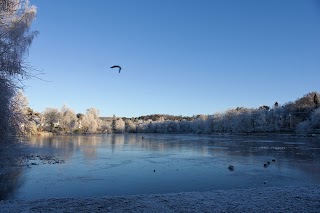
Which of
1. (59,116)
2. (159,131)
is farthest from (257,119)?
(59,116)

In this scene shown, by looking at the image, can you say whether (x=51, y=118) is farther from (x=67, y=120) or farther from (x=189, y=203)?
(x=189, y=203)

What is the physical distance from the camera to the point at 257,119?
109438 mm

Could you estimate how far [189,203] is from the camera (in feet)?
37.4

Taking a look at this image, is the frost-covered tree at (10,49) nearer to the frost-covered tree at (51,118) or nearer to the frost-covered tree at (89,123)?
the frost-covered tree at (51,118)

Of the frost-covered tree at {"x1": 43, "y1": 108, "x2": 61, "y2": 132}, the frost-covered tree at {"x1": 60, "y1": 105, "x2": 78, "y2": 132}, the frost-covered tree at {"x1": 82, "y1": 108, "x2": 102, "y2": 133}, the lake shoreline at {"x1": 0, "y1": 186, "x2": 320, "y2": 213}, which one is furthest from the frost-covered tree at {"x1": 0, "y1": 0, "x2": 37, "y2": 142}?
the frost-covered tree at {"x1": 82, "y1": 108, "x2": 102, "y2": 133}

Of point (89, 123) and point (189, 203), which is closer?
point (189, 203)

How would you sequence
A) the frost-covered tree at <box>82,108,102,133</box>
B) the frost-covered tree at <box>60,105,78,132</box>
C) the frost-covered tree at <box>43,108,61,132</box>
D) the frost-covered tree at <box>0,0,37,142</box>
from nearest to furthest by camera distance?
the frost-covered tree at <box>0,0,37,142</box>, the frost-covered tree at <box>43,108,61,132</box>, the frost-covered tree at <box>60,105,78,132</box>, the frost-covered tree at <box>82,108,102,133</box>

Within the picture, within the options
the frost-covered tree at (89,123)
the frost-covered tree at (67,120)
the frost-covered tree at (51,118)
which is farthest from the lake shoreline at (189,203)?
the frost-covered tree at (89,123)

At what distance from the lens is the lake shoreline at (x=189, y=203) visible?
34.3 feet

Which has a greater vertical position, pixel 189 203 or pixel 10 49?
pixel 10 49

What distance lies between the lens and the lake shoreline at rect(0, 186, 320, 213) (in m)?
10.5

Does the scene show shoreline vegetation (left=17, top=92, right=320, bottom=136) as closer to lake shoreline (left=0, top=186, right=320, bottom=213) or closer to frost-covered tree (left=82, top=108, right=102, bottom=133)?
frost-covered tree (left=82, top=108, right=102, bottom=133)

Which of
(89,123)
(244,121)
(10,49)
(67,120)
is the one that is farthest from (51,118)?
(10,49)

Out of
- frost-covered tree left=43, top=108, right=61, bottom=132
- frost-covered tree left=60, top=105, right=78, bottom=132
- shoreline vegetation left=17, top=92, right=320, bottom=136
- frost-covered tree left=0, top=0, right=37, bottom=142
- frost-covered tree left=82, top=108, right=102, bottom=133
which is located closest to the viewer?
frost-covered tree left=0, top=0, right=37, bottom=142
